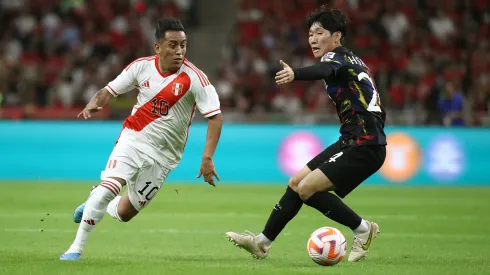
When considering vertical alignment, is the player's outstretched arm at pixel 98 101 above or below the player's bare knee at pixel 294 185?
above

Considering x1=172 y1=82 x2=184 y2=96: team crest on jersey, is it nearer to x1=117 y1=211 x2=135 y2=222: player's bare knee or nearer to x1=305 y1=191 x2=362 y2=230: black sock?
x1=117 y1=211 x2=135 y2=222: player's bare knee

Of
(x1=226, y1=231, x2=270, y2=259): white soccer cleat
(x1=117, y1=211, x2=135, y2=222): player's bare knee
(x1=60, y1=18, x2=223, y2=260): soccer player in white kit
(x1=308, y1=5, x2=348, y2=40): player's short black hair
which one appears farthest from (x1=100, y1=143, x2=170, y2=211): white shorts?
(x1=308, y1=5, x2=348, y2=40): player's short black hair

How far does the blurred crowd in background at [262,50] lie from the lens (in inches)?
872

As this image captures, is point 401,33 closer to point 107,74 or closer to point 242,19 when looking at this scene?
point 242,19

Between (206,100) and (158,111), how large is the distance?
500mm

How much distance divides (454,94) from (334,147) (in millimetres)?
13135

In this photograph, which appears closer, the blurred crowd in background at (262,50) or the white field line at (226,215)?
the white field line at (226,215)

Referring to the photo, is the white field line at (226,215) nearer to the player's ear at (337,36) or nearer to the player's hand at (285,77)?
the player's ear at (337,36)

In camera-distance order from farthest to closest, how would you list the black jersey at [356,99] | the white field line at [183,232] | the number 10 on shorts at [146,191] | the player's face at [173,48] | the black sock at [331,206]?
the white field line at [183,232]
the number 10 on shorts at [146,191]
the player's face at [173,48]
the black sock at [331,206]
the black jersey at [356,99]

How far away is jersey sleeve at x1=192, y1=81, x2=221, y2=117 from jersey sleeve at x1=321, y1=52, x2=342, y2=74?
1.06 m

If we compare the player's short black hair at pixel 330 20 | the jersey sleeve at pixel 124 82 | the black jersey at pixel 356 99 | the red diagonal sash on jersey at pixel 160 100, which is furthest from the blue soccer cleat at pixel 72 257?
the player's short black hair at pixel 330 20

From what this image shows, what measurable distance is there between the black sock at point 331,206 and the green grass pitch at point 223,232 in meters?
0.45

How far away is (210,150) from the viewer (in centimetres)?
803

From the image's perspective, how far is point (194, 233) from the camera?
431 inches
